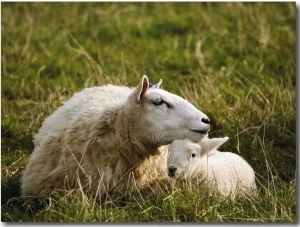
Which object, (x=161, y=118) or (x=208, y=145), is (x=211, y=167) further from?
(x=161, y=118)

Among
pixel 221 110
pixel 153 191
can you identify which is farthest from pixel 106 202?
pixel 221 110

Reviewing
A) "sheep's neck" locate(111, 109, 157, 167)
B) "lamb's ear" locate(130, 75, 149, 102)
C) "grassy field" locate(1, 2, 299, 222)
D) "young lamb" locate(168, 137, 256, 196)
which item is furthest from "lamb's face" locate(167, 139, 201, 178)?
"lamb's ear" locate(130, 75, 149, 102)

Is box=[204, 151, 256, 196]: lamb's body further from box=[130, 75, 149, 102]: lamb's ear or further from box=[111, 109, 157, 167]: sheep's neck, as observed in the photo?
box=[130, 75, 149, 102]: lamb's ear

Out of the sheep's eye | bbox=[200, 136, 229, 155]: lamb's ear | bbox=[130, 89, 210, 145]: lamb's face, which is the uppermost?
the sheep's eye

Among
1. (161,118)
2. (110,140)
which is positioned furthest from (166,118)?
(110,140)

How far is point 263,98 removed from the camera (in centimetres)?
769

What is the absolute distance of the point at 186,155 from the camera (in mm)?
5738

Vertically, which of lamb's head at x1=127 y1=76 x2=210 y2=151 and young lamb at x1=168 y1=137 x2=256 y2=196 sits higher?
lamb's head at x1=127 y1=76 x2=210 y2=151

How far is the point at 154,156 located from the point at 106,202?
1.81 feet

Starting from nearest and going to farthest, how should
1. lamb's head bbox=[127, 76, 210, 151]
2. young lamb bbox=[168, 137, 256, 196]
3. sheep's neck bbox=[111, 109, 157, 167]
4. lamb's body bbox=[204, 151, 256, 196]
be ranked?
lamb's head bbox=[127, 76, 210, 151] → young lamb bbox=[168, 137, 256, 196] → sheep's neck bbox=[111, 109, 157, 167] → lamb's body bbox=[204, 151, 256, 196]

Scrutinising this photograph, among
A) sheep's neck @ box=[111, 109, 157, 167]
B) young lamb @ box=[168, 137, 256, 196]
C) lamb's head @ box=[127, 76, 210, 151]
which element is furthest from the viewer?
sheep's neck @ box=[111, 109, 157, 167]

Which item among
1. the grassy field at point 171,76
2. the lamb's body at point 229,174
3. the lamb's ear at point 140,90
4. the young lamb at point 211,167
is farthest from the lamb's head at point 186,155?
the lamb's ear at point 140,90

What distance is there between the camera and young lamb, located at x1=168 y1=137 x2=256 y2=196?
5.71 meters

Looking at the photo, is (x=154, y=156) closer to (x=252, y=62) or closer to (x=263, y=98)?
(x=263, y=98)
